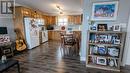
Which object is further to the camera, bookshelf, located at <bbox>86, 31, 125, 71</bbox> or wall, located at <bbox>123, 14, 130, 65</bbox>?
wall, located at <bbox>123, 14, 130, 65</bbox>

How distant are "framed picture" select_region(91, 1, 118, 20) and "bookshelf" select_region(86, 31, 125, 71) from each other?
497mm

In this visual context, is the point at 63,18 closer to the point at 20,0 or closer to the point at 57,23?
the point at 57,23

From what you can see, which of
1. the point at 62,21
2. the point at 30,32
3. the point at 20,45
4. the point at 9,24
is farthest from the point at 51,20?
the point at 20,45

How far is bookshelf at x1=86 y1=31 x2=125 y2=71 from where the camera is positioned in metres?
2.81

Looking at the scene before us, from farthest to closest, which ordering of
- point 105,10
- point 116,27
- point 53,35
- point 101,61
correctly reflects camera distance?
point 53,35, point 101,61, point 105,10, point 116,27

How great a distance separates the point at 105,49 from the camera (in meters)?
3.00

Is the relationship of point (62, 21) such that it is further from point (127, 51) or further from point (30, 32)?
point (127, 51)

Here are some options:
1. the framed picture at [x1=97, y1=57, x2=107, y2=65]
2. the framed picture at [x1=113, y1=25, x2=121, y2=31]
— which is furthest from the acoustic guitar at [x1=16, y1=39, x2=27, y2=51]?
the framed picture at [x1=113, y1=25, x2=121, y2=31]

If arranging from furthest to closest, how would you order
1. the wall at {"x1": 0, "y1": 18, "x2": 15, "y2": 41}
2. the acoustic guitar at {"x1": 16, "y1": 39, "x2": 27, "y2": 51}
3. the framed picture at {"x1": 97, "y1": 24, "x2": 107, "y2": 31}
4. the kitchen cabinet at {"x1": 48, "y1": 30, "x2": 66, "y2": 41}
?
the kitchen cabinet at {"x1": 48, "y1": 30, "x2": 66, "y2": 41} → the acoustic guitar at {"x1": 16, "y1": 39, "x2": 27, "y2": 51} → the wall at {"x1": 0, "y1": 18, "x2": 15, "y2": 41} → the framed picture at {"x1": 97, "y1": 24, "x2": 107, "y2": 31}

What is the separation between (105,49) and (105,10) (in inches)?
46.3

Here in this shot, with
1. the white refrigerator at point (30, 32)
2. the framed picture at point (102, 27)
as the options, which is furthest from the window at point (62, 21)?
the framed picture at point (102, 27)

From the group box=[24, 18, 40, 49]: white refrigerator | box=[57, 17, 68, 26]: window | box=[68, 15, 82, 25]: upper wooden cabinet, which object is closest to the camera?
box=[24, 18, 40, 49]: white refrigerator

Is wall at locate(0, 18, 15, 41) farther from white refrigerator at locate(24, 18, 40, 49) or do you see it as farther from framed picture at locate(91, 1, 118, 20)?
framed picture at locate(91, 1, 118, 20)

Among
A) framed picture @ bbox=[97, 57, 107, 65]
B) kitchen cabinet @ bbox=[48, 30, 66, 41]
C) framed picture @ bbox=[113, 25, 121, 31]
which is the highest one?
framed picture @ bbox=[113, 25, 121, 31]
